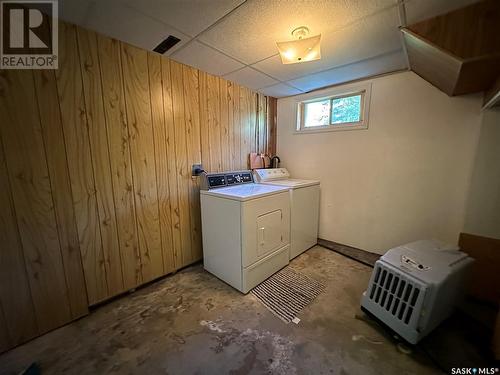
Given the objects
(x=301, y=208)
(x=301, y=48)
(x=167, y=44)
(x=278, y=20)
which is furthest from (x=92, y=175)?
(x=301, y=208)

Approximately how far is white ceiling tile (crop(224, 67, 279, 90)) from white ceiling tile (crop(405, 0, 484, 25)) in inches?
55.2

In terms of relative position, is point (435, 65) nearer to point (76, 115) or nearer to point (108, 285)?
point (76, 115)

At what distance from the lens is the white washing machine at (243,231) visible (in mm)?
1820

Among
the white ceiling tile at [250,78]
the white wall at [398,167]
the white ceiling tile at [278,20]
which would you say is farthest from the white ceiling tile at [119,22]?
the white wall at [398,167]

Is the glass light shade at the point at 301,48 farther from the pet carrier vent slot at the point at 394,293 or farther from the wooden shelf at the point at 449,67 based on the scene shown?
the pet carrier vent slot at the point at 394,293

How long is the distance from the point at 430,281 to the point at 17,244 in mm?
2757

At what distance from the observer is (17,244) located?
1.33 m

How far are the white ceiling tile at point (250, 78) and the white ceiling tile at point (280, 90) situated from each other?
0.14 metres

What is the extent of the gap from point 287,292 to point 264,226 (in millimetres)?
688

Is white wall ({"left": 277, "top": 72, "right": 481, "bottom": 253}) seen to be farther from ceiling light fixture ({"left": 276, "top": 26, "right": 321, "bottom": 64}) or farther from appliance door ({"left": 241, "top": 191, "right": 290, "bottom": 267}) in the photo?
ceiling light fixture ({"left": 276, "top": 26, "right": 321, "bottom": 64})

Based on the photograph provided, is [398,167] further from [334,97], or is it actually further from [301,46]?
[301,46]

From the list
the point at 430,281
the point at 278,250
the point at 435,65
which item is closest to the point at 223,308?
the point at 278,250

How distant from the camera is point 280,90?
288 cm

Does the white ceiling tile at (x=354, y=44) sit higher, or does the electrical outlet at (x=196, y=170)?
the white ceiling tile at (x=354, y=44)
